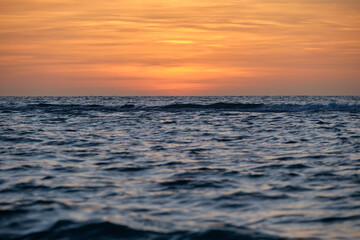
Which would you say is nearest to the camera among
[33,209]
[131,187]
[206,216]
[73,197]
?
[206,216]

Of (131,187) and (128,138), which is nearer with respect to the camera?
(131,187)

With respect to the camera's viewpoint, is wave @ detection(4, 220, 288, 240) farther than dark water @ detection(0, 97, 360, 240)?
No

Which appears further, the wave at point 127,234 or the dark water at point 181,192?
the dark water at point 181,192

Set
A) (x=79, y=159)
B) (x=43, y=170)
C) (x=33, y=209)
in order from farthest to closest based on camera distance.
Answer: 1. (x=79, y=159)
2. (x=43, y=170)
3. (x=33, y=209)

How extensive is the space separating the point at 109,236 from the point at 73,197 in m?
2.03

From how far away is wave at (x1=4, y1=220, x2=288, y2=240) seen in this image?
5.04m

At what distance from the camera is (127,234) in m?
5.15

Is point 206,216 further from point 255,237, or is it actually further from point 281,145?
point 281,145

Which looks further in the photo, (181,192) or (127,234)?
(181,192)

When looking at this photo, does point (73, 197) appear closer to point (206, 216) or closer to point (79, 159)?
point (206, 216)

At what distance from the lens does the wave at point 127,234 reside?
504 cm

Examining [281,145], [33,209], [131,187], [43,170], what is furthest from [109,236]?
[281,145]

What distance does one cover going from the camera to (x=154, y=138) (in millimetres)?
16188

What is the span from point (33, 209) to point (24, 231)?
38.6 inches
